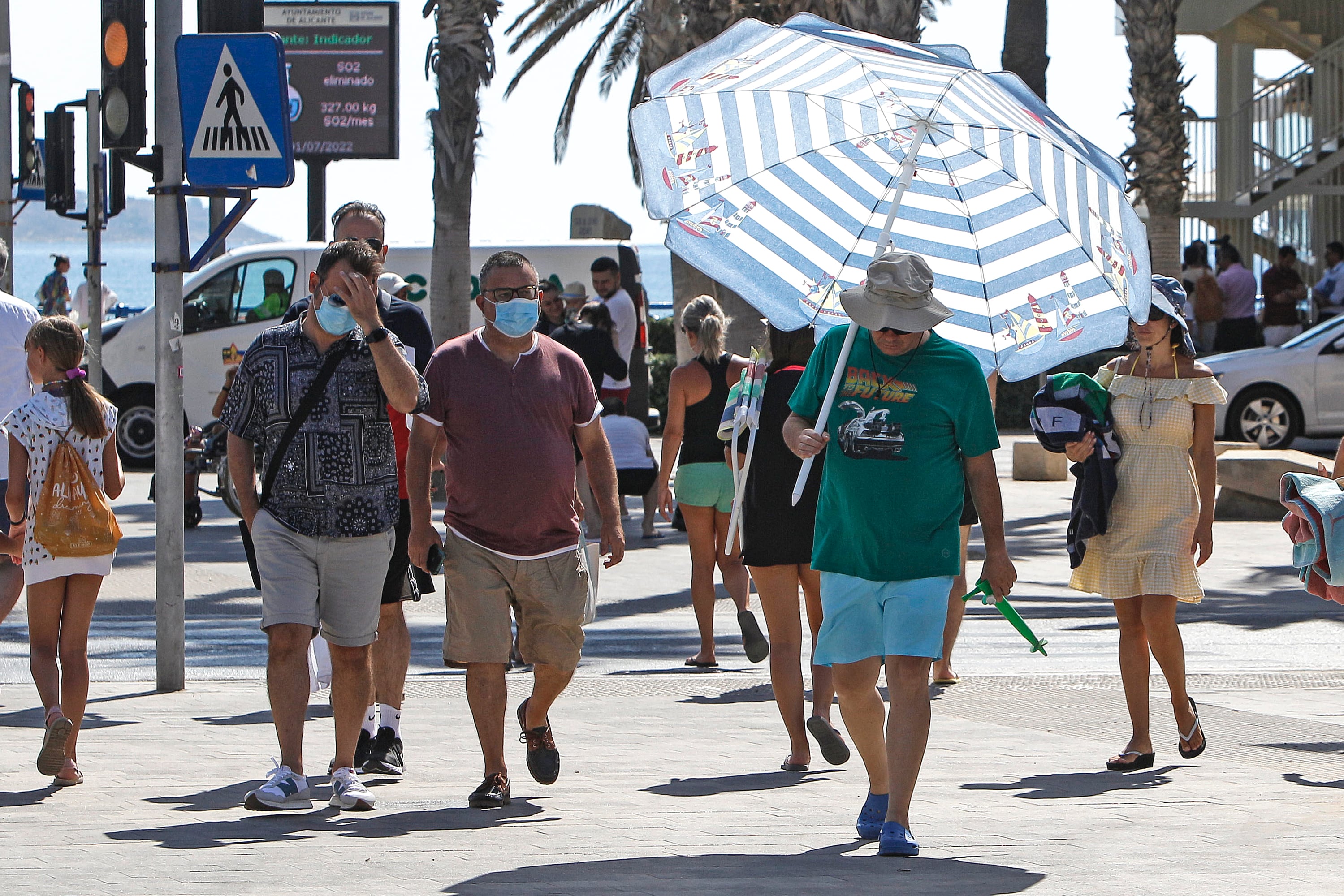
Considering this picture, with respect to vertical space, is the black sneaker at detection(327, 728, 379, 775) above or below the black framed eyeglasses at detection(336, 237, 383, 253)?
below

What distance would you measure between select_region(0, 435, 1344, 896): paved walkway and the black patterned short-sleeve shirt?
0.99 meters

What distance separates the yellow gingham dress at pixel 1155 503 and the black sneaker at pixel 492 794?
240 cm

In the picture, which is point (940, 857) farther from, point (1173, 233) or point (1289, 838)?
point (1173, 233)

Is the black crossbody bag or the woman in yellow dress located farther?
A: the woman in yellow dress

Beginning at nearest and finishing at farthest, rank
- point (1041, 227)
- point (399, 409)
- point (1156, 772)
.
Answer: point (399, 409) → point (1041, 227) → point (1156, 772)

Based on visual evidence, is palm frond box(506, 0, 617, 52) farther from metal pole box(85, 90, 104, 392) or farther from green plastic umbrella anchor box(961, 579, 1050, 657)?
green plastic umbrella anchor box(961, 579, 1050, 657)

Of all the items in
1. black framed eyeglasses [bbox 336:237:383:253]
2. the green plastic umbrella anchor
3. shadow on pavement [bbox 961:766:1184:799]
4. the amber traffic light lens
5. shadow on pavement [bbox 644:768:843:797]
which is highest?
the amber traffic light lens

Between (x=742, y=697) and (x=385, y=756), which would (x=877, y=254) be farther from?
(x=742, y=697)

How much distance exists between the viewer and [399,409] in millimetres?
6070

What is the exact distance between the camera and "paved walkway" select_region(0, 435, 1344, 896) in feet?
17.3

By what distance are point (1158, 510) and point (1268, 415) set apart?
14.3 metres

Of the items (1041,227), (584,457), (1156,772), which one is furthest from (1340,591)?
(584,457)

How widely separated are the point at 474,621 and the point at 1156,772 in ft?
8.78

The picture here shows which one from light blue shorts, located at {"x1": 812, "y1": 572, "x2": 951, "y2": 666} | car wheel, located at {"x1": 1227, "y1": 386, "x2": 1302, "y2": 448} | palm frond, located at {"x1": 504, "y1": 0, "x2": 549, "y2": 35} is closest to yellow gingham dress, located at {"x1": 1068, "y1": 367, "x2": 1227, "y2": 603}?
light blue shorts, located at {"x1": 812, "y1": 572, "x2": 951, "y2": 666}
